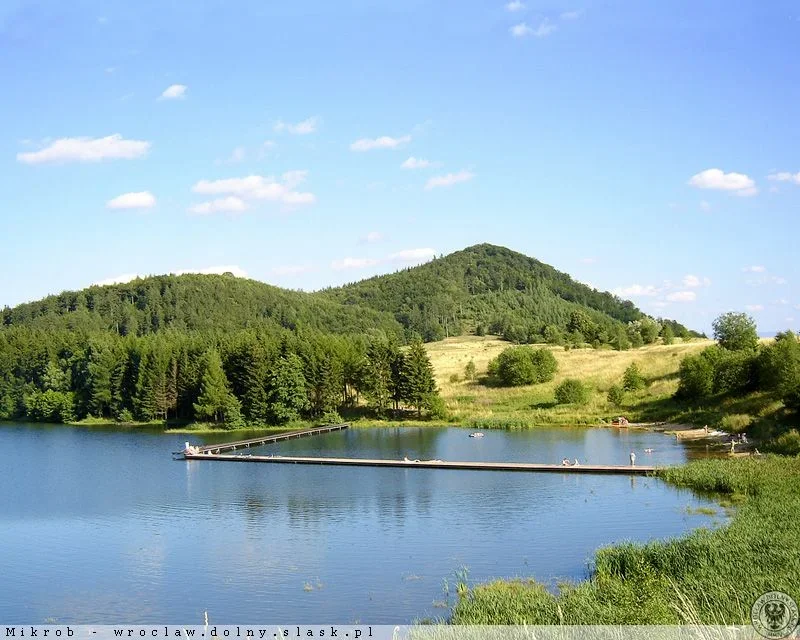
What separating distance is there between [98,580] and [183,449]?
32.2 meters

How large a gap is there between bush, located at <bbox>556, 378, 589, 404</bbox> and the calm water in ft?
52.6

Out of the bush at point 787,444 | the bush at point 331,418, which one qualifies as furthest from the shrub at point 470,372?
the bush at point 787,444

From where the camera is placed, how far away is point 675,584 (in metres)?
19.7

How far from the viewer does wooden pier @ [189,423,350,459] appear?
54.6 meters

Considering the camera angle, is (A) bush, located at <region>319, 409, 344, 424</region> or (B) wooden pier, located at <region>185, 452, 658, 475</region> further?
(A) bush, located at <region>319, 409, 344, 424</region>

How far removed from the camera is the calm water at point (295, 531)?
22.9 metres

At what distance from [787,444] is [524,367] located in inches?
1351

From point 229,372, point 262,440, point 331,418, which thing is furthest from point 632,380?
point 229,372

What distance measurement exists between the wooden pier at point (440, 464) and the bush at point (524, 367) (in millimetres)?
29482

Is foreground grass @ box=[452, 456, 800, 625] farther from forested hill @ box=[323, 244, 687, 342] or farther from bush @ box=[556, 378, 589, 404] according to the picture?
forested hill @ box=[323, 244, 687, 342]

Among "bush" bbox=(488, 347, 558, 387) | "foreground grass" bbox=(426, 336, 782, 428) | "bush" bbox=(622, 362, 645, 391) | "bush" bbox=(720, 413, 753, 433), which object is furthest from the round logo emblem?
"bush" bbox=(488, 347, 558, 387)

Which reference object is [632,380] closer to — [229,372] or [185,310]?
[229,372]

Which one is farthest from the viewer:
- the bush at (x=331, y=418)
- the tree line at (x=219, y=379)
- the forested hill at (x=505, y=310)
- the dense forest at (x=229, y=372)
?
the forested hill at (x=505, y=310)

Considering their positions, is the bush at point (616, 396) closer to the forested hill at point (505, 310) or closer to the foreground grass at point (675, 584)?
the forested hill at point (505, 310)
